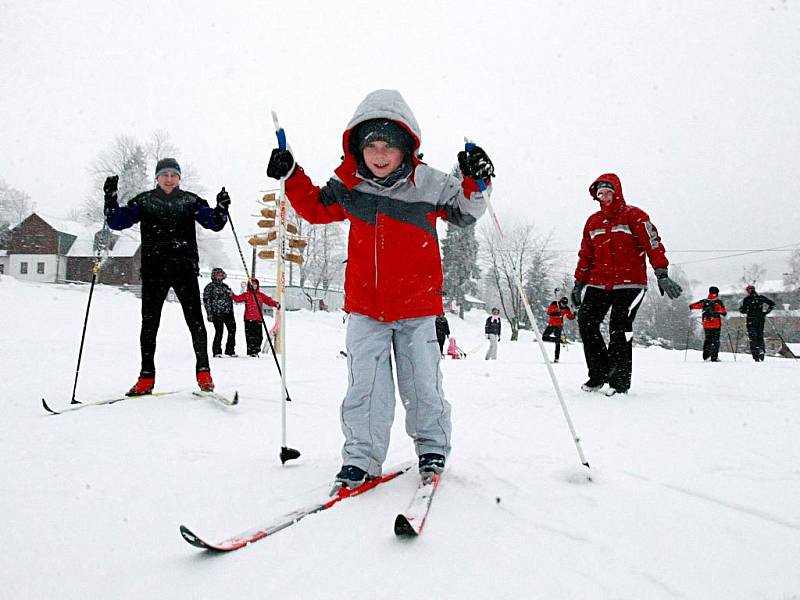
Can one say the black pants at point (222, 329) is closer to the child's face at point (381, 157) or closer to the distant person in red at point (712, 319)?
the child's face at point (381, 157)

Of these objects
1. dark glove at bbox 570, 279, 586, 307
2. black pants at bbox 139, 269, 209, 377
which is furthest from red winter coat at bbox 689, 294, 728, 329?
black pants at bbox 139, 269, 209, 377

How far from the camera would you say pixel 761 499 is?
2.05m

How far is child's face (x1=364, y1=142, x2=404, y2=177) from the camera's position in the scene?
8.47ft

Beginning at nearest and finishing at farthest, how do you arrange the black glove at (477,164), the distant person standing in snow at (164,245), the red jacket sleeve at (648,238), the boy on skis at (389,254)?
1. the boy on skis at (389,254)
2. the black glove at (477,164)
3. the distant person standing in snow at (164,245)
4. the red jacket sleeve at (648,238)

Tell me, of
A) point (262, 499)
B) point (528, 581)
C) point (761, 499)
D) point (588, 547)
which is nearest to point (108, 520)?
point (262, 499)

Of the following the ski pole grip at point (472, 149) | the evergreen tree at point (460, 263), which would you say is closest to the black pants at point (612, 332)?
the ski pole grip at point (472, 149)

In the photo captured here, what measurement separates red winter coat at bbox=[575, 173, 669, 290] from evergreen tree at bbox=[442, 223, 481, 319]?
39.9 meters

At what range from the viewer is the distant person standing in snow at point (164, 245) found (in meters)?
4.37

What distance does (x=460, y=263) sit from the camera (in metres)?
47.0

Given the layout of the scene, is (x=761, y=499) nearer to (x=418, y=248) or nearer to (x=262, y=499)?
(x=418, y=248)

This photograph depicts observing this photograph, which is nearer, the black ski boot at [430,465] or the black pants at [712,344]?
the black ski boot at [430,465]

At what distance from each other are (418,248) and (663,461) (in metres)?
1.73

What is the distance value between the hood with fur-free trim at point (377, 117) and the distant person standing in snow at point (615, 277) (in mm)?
3120

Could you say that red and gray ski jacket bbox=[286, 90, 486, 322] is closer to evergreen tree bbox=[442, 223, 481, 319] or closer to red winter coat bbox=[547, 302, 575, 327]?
red winter coat bbox=[547, 302, 575, 327]
